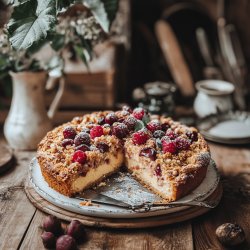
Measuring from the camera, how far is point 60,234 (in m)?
1.79

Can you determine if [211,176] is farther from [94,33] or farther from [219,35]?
[219,35]

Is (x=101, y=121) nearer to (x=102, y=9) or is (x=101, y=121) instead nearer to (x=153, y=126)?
(x=153, y=126)

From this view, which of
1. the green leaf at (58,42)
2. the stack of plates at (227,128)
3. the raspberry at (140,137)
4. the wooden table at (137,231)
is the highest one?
the green leaf at (58,42)

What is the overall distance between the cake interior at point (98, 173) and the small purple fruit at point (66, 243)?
321 mm

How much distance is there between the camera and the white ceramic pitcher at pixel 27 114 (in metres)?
2.53

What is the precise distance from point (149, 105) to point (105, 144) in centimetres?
91

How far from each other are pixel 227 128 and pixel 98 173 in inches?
38.3

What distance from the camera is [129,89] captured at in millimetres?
4074

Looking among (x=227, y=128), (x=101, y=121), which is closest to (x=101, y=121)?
(x=101, y=121)

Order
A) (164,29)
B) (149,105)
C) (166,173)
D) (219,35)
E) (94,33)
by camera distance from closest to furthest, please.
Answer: (166,173), (94,33), (149,105), (164,29), (219,35)

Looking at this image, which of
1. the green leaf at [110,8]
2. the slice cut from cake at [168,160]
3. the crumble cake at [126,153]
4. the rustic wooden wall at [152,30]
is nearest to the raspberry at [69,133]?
the crumble cake at [126,153]

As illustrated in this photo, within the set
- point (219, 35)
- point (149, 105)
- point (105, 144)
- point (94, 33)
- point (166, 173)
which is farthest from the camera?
point (219, 35)

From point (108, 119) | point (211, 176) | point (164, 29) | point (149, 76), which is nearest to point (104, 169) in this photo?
point (108, 119)

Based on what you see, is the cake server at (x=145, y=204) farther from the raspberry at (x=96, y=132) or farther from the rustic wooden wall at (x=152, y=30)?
the rustic wooden wall at (x=152, y=30)
